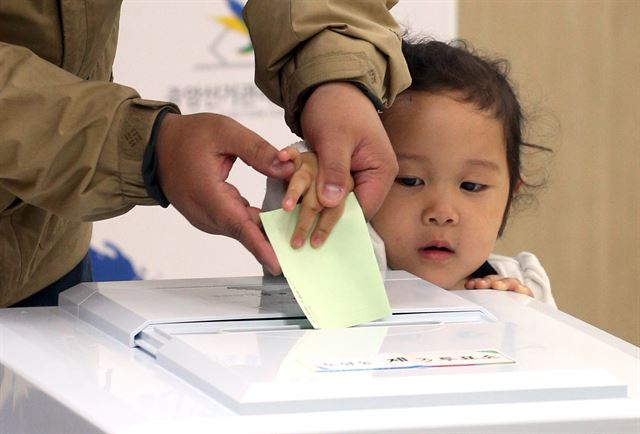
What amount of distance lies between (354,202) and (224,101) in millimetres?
1387

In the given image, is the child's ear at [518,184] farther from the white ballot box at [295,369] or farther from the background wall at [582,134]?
the background wall at [582,134]

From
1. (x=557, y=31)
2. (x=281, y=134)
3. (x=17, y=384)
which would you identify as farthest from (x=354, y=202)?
(x=557, y=31)

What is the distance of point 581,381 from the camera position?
724 mm

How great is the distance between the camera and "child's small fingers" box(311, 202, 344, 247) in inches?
36.8

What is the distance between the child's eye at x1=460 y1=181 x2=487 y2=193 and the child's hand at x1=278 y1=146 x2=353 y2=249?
50cm

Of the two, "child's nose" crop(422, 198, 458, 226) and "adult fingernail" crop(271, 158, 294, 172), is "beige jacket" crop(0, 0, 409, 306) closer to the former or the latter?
"adult fingernail" crop(271, 158, 294, 172)

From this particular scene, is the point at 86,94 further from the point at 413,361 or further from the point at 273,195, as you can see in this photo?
the point at 413,361

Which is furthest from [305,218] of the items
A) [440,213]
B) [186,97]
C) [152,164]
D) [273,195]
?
[186,97]

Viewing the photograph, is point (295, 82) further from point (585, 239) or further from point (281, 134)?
point (585, 239)

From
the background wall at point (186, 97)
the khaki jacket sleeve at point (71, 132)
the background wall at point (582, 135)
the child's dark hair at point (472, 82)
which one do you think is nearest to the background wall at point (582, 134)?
the background wall at point (582, 135)

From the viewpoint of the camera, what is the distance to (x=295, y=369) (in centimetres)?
74

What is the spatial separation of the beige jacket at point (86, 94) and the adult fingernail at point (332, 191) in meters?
0.15

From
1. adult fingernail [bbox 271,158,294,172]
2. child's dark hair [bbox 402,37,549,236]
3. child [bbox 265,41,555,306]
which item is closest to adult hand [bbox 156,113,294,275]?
adult fingernail [bbox 271,158,294,172]

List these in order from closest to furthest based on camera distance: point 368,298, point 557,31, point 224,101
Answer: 1. point 368,298
2. point 224,101
3. point 557,31
